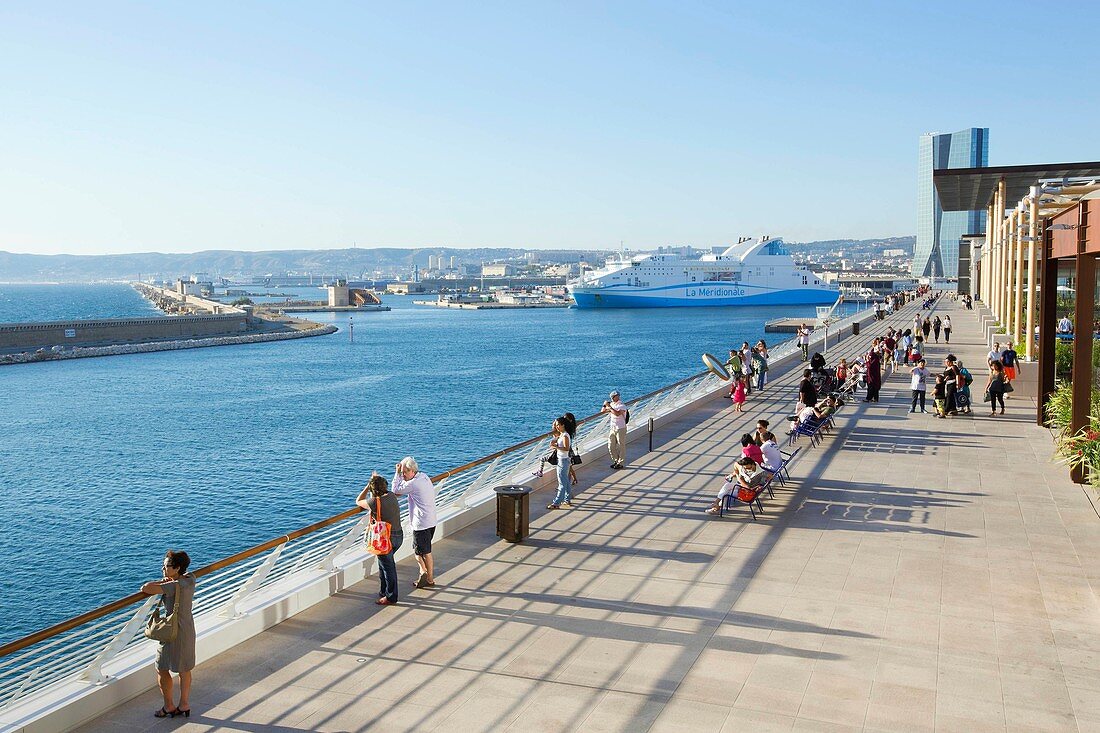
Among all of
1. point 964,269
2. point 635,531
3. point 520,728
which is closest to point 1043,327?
point 635,531

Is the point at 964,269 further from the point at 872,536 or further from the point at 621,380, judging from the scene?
the point at 872,536

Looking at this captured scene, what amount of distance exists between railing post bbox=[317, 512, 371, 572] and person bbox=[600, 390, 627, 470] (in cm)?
484

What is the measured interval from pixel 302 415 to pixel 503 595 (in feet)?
109

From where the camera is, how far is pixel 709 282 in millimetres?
140125

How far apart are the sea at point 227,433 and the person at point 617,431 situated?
906 cm

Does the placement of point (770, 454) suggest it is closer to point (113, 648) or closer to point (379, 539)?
point (379, 539)

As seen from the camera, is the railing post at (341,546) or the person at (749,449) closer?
the railing post at (341,546)

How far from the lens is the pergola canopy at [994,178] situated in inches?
1133

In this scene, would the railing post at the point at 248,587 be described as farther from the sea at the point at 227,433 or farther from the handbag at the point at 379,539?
the sea at the point at 227,433

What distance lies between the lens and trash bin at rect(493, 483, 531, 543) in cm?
927

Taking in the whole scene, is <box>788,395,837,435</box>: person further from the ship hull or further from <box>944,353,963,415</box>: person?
the ship hull

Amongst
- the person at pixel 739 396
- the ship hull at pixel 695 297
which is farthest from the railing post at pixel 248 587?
the ship hull at pixel 695 297

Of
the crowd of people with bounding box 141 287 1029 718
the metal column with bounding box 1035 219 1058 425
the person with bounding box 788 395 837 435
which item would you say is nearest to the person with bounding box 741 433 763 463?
the crowd of people with bounding box 141 287 1029 718

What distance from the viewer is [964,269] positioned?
9456 centimetres
